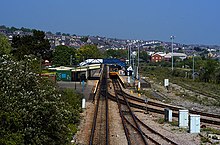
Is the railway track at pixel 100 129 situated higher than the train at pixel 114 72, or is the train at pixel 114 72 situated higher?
the train at pixel 114 72

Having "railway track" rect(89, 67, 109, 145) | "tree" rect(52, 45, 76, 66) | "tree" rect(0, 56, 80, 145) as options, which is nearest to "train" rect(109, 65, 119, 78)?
"tree" rect(52, 45, 76, 66)

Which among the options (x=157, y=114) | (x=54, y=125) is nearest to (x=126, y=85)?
(x=157, y=114)

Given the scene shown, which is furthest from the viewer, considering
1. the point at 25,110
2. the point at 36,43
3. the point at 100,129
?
the point at 36,43

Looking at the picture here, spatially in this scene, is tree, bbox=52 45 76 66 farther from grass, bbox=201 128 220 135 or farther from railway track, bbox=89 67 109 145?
grass, bbox=201 128 220 135

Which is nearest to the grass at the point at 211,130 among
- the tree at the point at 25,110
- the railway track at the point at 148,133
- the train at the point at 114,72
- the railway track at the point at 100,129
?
the railway track at the point at 148,133

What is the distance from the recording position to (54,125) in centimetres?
1459

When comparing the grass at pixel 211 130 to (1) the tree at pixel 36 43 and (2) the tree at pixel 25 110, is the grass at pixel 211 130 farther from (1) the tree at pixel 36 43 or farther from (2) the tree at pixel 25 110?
(1) the tree at pixel 36 43

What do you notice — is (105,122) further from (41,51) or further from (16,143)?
(41,51)

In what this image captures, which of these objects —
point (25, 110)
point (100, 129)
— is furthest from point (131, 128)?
point (25, 110)

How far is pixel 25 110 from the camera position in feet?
44.1

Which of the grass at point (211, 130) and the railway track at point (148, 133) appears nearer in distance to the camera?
the railway track at point (148, 133)

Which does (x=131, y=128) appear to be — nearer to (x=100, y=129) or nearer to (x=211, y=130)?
(x=100, y=129)

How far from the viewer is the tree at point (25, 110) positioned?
13062mm

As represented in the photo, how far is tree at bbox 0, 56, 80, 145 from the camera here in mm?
13062
